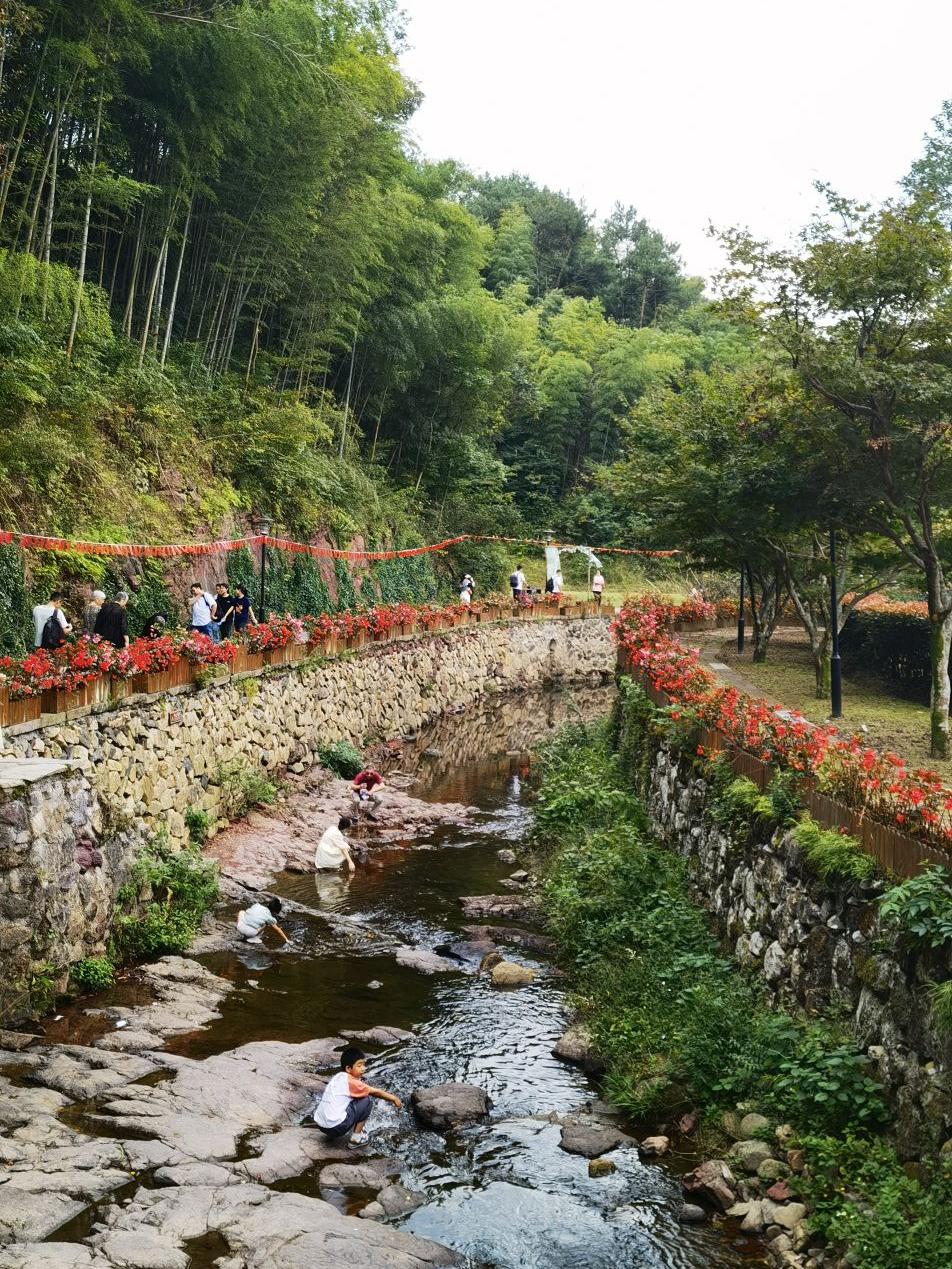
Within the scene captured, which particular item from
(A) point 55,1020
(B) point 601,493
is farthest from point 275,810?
(B) point 601,493

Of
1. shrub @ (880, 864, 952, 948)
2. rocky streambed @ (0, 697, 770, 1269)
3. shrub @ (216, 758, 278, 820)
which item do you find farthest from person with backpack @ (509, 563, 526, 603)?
shrub @ (880, 864, 952, 948)

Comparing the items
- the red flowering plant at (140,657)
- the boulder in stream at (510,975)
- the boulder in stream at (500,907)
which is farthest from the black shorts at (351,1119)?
the red flowering plant at (140,657)

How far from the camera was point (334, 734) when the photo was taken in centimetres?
2150

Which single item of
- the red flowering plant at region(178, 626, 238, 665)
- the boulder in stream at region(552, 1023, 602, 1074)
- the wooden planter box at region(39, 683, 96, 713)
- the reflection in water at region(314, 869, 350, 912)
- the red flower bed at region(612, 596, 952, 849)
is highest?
the red flower bed at region(612, 596, 952, 849)

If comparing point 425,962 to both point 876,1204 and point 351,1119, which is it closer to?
point 351,1119

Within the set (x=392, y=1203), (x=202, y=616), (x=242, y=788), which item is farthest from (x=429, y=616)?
(x=392, y=1203)

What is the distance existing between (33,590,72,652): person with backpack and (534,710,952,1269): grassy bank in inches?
263

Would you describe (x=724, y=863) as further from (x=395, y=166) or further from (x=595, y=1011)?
(x=395, y=166)

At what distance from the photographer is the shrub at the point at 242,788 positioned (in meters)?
16.0

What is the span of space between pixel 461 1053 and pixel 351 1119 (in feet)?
6.03

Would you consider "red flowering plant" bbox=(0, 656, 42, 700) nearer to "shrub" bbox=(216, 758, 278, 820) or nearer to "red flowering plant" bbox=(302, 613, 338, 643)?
"shrub" bbox=(216, 758, 278, 820)

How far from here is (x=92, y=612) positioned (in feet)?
50.3

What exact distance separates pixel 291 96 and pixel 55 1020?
18.5m

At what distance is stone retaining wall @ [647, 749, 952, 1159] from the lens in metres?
6.52
